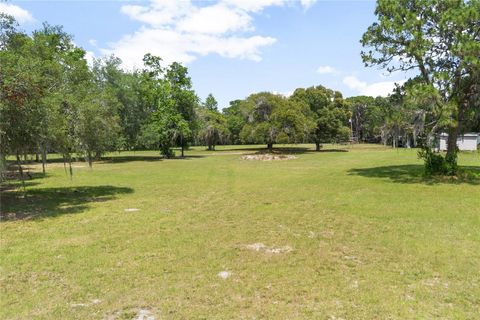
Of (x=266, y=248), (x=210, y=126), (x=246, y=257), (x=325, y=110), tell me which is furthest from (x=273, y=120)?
(x=246, y=257)

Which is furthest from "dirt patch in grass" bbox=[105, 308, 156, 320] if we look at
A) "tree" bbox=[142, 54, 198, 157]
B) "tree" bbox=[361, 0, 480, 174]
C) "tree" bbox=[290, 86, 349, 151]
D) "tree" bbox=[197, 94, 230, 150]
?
"tree" bbox=[197, 94, 230, 150]

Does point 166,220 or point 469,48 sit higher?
point 469,48

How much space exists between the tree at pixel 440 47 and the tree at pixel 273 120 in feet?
71.3

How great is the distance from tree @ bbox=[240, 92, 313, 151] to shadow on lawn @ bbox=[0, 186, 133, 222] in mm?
25721

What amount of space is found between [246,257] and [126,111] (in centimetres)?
3476

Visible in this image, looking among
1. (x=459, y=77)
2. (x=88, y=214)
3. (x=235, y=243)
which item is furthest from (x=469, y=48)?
(x=88, y=214)

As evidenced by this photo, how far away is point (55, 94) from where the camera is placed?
40.4ft

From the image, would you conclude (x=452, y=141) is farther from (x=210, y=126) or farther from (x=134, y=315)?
(x=210, y=126)

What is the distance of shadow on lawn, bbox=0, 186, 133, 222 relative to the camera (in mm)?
10938

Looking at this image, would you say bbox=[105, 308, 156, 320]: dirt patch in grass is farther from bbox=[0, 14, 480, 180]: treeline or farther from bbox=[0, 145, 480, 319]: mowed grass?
bbox=[0, 14, 480, 180]: treeline

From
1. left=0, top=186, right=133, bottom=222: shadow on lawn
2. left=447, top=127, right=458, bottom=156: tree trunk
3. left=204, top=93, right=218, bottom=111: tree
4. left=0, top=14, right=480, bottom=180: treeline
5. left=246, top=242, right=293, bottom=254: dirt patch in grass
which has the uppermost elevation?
left=204, top=93, right=218, bottom=111: tree

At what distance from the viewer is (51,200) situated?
13250 mm

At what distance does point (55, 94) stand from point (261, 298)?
10882 mm

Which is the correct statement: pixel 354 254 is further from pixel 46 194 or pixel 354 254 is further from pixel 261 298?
pixel 46 194
